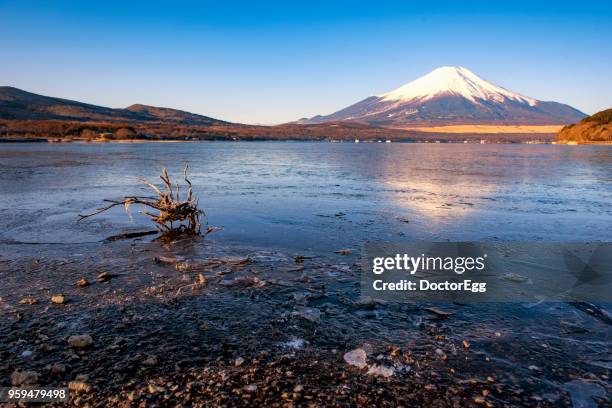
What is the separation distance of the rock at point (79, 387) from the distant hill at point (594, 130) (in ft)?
388

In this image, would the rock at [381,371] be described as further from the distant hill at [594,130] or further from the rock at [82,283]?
the distant hill at [594,130]

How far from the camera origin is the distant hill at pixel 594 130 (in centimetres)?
9562

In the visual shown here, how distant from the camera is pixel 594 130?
325ft

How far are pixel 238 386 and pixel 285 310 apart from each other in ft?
5.94

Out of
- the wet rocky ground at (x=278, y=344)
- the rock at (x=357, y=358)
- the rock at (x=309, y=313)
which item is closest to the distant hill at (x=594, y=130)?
the wet rocky ground at (x=278, y=344)

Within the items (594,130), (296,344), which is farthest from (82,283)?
(594,130)

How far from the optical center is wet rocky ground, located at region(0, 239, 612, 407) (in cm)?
366

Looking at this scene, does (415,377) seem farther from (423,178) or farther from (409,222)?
(423,178)

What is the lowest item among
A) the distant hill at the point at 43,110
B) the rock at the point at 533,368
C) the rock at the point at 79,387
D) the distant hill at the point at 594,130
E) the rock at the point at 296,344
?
the rock at the point at 296,344

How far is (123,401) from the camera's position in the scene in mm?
3469

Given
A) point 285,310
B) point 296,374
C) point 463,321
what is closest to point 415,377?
point 296,374

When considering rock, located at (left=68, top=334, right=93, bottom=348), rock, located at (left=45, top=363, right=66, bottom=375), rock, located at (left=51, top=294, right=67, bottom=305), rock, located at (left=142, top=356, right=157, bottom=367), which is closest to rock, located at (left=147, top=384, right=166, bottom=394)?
rock, located at (left=142, top=356, right=157, bottom=367)

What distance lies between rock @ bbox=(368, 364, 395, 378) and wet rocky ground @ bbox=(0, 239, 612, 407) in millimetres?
16

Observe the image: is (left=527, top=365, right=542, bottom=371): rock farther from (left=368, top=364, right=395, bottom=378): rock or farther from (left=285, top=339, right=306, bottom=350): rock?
(left=285, top=339, right=306, bottom=350): rock
